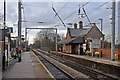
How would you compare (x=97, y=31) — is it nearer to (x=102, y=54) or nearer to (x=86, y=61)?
(x=102, y=54)

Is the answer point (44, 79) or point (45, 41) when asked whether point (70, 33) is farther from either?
point (44, 79)

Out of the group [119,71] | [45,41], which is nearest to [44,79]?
[119,71]

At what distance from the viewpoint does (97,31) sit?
71375 millimetres

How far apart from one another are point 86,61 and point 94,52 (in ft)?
60.4

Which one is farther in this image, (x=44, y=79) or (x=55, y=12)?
(x=55, y=12)

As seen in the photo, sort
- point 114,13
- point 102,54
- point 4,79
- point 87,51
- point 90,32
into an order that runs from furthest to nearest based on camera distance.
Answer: point 90,32 < point 87,51 < point 102,54 < point 114,13 < point 4,79

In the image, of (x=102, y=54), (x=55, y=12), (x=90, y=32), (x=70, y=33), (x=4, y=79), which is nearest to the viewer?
(x=4, y=79)

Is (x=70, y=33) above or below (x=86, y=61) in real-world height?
above

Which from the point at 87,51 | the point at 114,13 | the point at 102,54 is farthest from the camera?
the point at 87,51

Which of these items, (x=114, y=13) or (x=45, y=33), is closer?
(x=114, y=13)

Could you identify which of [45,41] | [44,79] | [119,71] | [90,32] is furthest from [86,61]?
[45,41]

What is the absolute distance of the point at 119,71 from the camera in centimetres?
2020

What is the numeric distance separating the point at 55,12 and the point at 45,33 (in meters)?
96.2

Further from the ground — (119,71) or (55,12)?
(55,12)
